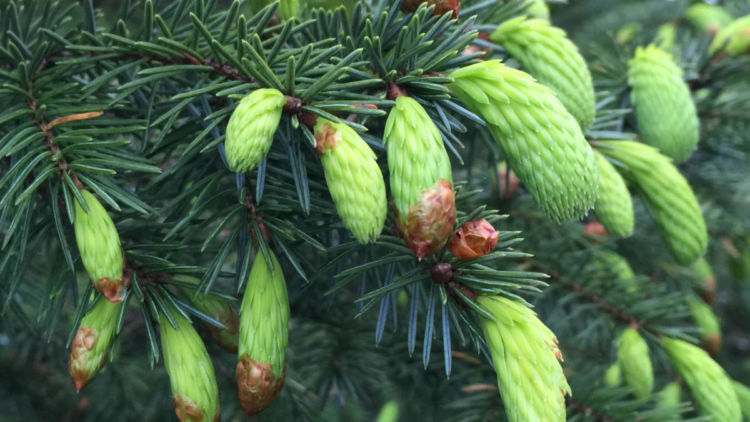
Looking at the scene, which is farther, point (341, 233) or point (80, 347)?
point (341, 233)

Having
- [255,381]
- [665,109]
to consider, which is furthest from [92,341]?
[665,109]

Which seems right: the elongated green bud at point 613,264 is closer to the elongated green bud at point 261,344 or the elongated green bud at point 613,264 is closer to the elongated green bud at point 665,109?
the elongated green bud at point 665,109

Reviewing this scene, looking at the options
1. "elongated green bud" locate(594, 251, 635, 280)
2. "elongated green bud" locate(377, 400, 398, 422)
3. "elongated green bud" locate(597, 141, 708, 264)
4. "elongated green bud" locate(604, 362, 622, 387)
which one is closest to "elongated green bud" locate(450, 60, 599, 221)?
"elongated green bud" locate(597, 141, 708, 264)

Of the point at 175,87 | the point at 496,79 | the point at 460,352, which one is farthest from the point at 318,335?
the point at 496,79

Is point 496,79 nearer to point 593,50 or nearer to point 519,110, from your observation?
point 519,110

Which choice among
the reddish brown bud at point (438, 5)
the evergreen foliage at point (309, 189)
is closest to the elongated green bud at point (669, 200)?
the evergreen foliage at point (309, 189)

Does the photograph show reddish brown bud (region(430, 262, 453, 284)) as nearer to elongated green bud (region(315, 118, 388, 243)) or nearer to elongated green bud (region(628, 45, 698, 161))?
elongated green bud (region(315, 118, 388, 243))
